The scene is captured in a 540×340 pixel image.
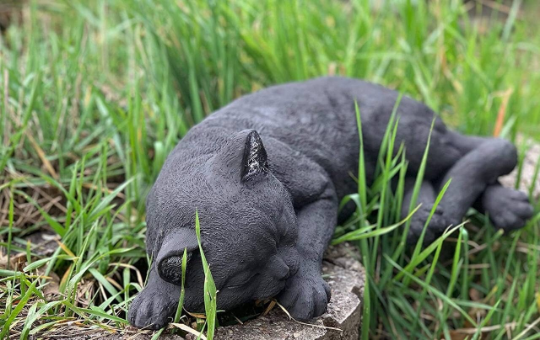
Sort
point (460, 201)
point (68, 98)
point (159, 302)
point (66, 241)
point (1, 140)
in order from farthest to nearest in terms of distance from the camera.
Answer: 1. point (68, 98)
2. point (1, 140)
3. point (460, 201)
4. point (66, 241)
5. point (159, 302)

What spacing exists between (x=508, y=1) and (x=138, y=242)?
654 centimetres

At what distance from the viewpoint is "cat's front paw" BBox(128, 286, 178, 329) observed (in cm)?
165

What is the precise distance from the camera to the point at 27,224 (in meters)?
2.47

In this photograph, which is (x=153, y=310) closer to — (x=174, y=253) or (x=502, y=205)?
(x=174, y=253)

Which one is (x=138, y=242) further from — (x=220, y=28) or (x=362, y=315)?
(x=220, y=28)

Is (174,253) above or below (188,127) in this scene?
above

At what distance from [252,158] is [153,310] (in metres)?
0.52

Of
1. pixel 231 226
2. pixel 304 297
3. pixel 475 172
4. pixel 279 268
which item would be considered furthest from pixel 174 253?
pixel 475 172

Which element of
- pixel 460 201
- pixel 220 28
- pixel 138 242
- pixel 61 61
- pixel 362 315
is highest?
pixel 220 28

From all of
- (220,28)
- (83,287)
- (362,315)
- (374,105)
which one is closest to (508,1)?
(220,28)

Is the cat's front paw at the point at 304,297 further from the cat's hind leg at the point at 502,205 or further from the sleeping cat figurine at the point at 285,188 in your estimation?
the cat's hind leg at the point at 502,205

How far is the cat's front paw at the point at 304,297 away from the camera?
170 centimetres

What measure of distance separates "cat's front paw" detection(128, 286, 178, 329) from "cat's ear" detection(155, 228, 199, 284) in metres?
0.10

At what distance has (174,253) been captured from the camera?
1529 millimetres
